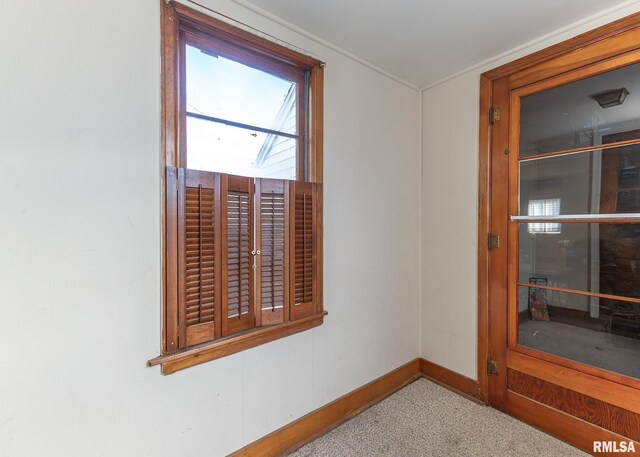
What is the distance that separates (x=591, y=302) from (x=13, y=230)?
2674mm

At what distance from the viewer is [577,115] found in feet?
5.45

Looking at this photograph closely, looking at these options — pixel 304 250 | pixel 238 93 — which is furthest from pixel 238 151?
pixel 304 250

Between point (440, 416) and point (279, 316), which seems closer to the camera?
point (279, 316)

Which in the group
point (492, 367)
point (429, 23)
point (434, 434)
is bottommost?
point (434, 434)

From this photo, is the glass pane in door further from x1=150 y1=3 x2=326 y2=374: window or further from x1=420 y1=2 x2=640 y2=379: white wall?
x1=150 y1=3 x2=326 y2=374: window

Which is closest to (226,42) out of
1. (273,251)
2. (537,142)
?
(273,251)

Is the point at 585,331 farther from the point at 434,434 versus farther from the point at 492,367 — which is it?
the point at 434,434

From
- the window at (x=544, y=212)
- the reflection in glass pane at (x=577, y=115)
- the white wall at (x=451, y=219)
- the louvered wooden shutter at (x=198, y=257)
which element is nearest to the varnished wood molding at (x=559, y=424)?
the white wall at (x=451, y=219)

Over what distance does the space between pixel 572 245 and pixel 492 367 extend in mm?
955

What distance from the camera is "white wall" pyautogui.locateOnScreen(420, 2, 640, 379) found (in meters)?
2.09

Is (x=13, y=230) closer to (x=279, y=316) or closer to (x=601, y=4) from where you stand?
(x=279, y=316)

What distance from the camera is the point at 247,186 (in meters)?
1.45

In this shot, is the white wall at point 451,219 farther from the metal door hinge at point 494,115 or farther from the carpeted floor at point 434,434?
the carpeted floor at point 434,434

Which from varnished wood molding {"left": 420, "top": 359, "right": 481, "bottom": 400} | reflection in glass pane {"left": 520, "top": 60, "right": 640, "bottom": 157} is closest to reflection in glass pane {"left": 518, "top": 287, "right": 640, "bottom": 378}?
varnished wood molding {"left": 420, "top": 359, "right": 481, "bottom": 400}
